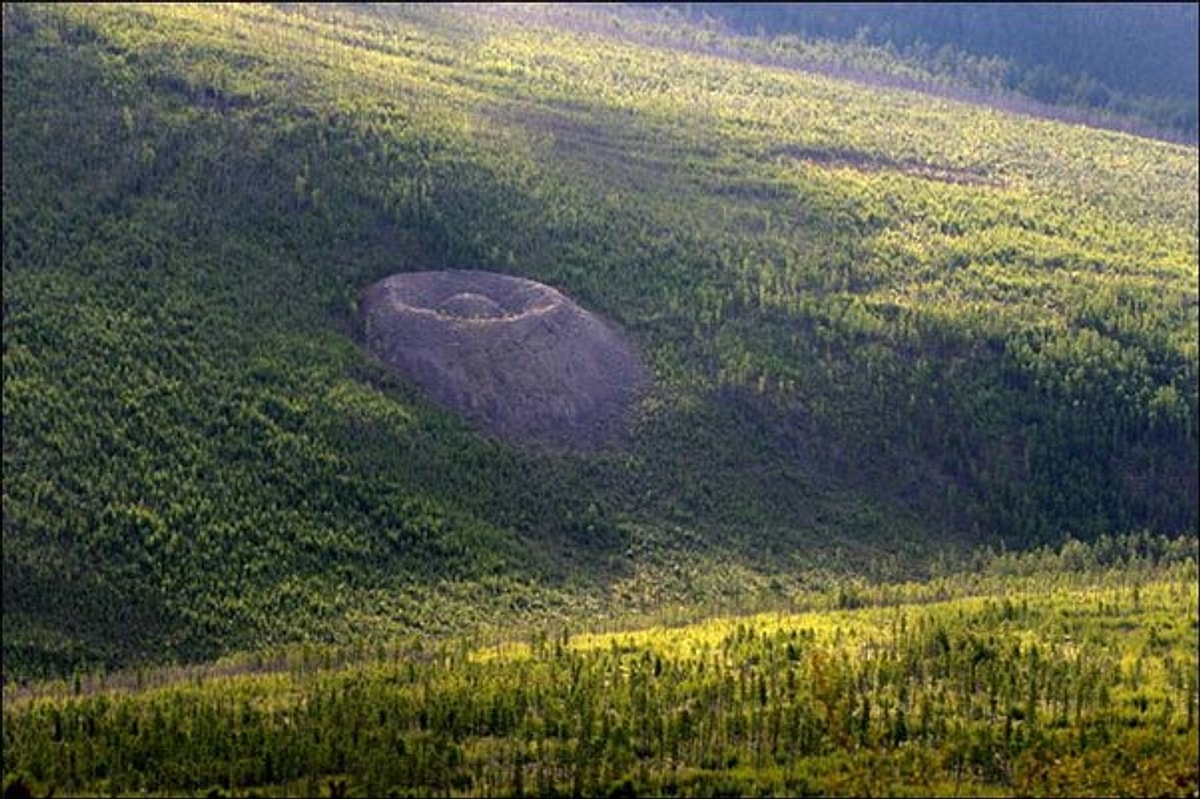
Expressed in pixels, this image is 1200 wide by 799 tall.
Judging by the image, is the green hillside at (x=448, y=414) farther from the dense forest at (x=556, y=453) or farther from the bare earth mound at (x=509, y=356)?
the bare earth mound at (x=509, y=356)

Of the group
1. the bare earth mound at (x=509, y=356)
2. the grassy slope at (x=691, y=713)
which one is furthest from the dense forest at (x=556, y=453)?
the bare earth mound at (x=509, y=356)

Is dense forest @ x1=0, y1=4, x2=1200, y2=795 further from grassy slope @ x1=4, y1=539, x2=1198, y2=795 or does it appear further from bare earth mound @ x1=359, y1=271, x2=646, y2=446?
bare earth mound @ x1=359, y1=271, x2=646, y2=446

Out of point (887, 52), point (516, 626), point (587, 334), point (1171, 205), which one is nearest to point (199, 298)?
point (587, 334)

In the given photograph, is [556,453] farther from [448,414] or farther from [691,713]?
[691,713]

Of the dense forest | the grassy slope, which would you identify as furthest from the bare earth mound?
the grassy slope

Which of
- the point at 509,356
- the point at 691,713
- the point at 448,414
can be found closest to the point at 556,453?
the point at 448,414

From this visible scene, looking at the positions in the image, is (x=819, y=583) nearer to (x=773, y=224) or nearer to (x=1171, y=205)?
(x=773, y=224)
